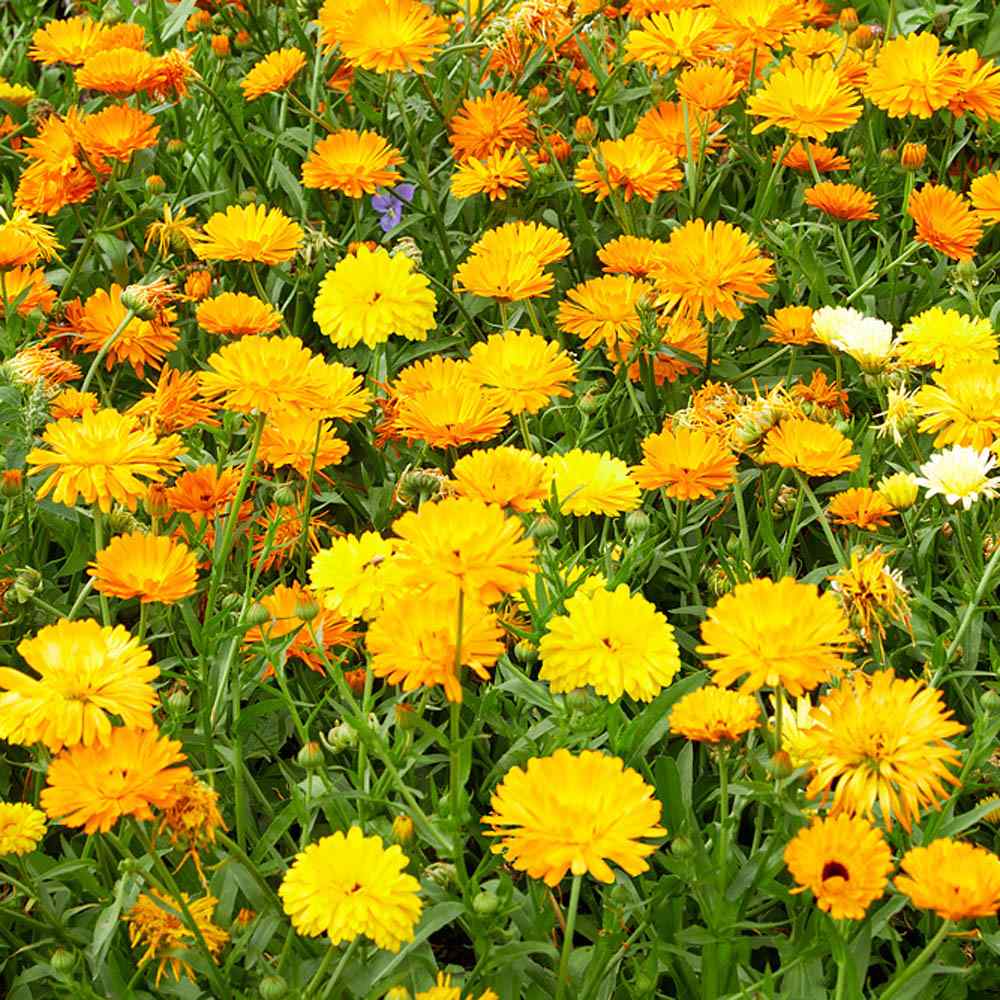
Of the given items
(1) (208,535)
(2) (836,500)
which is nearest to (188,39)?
(1) (208,535)

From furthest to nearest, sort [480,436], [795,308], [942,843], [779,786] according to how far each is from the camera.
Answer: [795,308]
[480,436]
[779,786]
[942,843]

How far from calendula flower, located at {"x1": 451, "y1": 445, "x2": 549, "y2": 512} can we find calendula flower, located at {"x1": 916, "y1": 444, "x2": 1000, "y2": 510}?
0.50 metres

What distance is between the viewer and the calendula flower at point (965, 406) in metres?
1.93

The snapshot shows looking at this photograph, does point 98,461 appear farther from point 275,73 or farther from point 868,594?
point 275,73

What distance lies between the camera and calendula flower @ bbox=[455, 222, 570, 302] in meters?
2.20

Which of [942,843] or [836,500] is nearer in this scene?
[942,843]

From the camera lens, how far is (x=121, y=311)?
7.73 ft

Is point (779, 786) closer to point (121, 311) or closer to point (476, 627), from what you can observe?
point (476, 627)

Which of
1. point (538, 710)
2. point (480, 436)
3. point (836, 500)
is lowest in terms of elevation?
point (538, 710)

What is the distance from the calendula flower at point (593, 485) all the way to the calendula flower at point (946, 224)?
0.77 m

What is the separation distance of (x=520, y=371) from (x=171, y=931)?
82 centimetres

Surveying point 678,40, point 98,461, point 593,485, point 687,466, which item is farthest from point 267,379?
point 678,40

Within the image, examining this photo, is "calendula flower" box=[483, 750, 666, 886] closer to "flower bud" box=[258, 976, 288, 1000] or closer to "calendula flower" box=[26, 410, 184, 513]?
"flower bud" box=[258, 976, 288, 1000]

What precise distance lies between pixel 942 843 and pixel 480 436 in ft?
2.50
